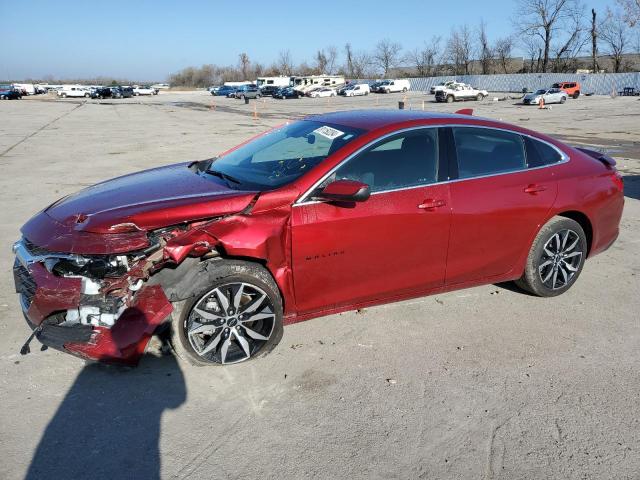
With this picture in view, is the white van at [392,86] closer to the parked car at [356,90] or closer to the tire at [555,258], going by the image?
the parked car at [356,90]

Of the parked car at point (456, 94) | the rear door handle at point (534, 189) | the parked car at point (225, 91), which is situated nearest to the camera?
the rear door handle at point (534, 189)

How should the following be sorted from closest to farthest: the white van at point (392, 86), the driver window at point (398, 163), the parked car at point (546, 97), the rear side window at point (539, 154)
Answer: the driver window at point (398, 163) → the rear side window at point (539, 154) → the parked car at point (546, 97) → the white van at point (392, 86)

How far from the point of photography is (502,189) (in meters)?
4.11

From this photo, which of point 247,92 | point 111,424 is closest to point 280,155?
point 111,424

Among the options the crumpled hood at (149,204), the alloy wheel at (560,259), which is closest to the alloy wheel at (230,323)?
the crumpled hood at (149,204)

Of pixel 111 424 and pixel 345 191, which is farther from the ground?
pixel 345 191

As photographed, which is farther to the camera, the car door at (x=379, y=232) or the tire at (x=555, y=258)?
the tire at (x=555, y=258)

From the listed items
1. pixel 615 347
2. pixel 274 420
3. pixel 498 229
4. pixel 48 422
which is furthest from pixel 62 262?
pixel 615 347

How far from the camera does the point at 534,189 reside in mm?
4254

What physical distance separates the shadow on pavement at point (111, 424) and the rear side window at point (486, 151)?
2643mm

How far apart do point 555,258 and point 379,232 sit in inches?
74.0

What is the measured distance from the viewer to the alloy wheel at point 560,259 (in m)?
4.48

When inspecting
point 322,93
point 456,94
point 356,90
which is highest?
point 356,90

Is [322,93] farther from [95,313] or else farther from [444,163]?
[95,313]
